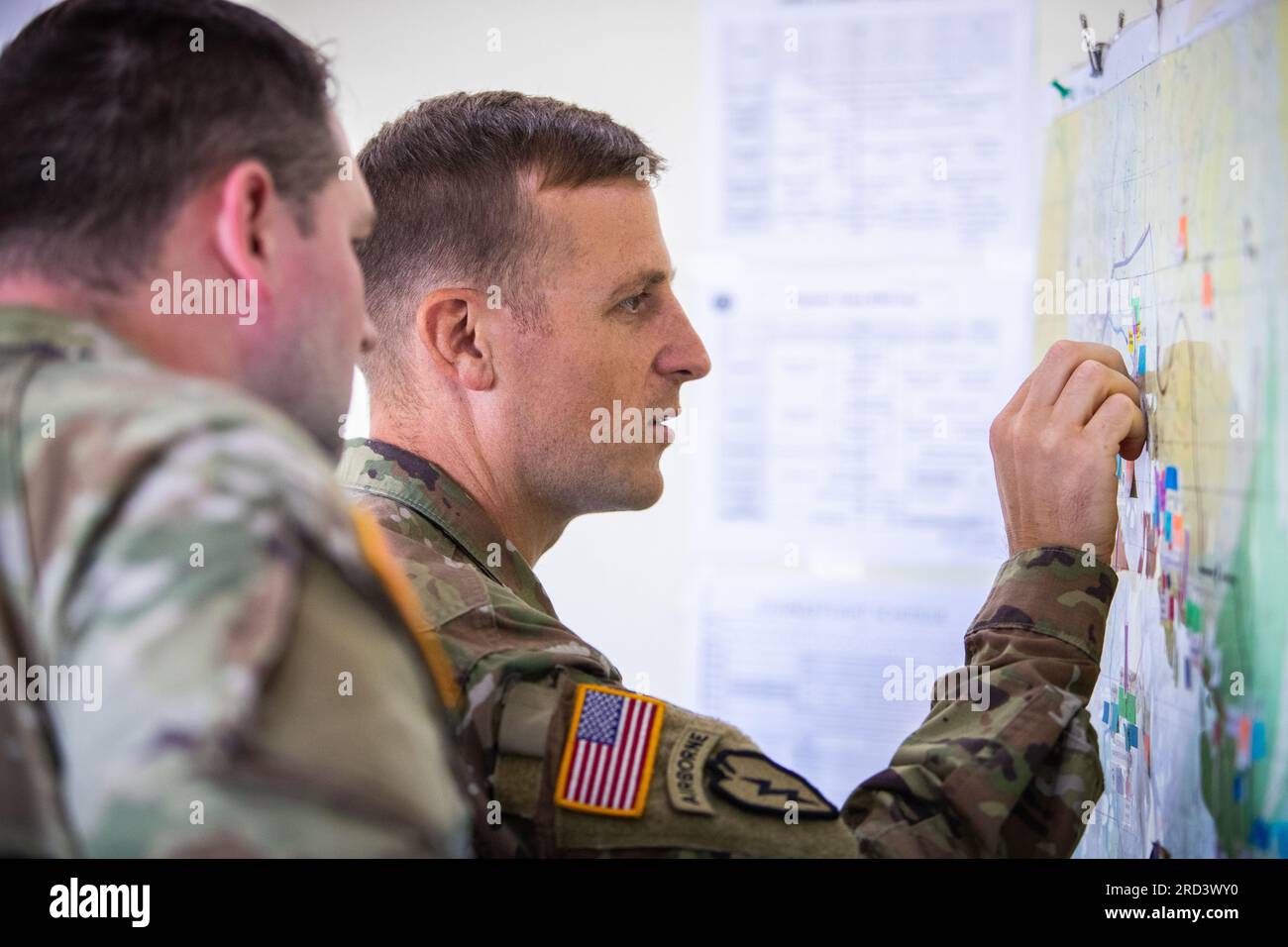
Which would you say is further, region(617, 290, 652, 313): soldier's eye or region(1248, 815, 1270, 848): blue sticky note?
region(617, 290, 652, 313): soldier's eye

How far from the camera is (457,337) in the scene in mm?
Result: 1146

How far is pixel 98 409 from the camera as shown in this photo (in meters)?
0.45

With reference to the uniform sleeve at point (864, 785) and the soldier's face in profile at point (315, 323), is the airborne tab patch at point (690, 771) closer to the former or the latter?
the uniform sleeve at point (864, 785)

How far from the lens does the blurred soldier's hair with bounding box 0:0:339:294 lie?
1.86 feet

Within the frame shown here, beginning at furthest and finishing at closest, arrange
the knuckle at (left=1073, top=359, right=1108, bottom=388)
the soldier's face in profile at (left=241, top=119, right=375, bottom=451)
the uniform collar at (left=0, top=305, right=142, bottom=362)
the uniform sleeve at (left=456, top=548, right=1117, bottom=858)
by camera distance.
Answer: the knuckle at (left=1073, top=359, right=1108, bottom=388) → the uniform sleeve at (left=456, top=548, right=1117, bottom=858) → the soldier's face in profile at (left=241, top=119, right=375, bottom=451) → the uniform collar at (left=0, top=305, right=142, bottom=362)

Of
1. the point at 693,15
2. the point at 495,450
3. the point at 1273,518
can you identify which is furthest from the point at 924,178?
the point at 1273,518

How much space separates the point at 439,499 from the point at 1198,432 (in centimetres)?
65

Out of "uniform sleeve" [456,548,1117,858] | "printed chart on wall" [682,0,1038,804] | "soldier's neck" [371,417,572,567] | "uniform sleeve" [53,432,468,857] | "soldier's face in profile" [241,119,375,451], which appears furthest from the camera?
"printed chart on wall" [682,0,1038,804]

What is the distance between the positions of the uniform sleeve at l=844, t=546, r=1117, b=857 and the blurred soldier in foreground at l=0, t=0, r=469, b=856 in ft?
1.57

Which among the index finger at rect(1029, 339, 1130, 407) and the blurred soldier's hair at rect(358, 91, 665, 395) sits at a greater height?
the blurred soldier's hair at rect(358, 91, 665, 395)

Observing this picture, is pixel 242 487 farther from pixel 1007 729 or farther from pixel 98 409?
pixel 1007 729

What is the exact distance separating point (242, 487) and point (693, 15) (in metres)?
2.02

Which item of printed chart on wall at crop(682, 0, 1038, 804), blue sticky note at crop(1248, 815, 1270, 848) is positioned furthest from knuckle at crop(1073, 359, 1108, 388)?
printed chart on wall at crop(682, 0, 1038, 804)

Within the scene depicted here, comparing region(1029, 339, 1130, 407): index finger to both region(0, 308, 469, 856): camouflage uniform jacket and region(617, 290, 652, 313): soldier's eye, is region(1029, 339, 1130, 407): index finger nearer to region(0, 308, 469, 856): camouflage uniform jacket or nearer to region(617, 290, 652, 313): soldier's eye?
region(617, 290, 652, 313): soldier's eye
